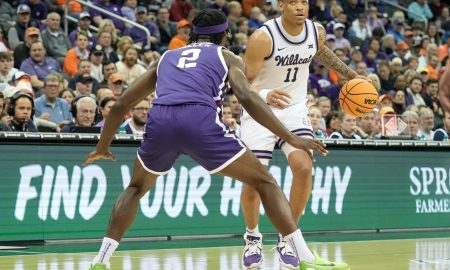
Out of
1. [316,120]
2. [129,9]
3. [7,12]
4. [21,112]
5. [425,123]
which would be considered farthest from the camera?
[129,9]

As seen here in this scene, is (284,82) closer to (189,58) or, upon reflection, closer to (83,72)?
(189,58)

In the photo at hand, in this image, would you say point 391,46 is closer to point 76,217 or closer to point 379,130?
point 379,130

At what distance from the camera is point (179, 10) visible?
22.2m

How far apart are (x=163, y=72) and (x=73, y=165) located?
5.03m

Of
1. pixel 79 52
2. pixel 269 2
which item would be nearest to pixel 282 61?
pixel 79 52

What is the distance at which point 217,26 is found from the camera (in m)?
8.22

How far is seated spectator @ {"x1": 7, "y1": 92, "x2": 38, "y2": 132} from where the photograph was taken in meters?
13.0

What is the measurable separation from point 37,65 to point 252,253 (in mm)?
8490

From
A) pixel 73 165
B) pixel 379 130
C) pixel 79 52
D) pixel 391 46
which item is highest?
pixel 391 46

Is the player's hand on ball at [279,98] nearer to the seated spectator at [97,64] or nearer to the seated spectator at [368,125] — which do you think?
the seated spectator at [368,125]

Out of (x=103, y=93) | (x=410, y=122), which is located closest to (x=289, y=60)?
(x=103, y=93)

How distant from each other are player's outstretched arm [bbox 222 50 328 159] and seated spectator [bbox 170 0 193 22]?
14586 millimetres

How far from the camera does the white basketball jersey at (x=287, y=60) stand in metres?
9.95

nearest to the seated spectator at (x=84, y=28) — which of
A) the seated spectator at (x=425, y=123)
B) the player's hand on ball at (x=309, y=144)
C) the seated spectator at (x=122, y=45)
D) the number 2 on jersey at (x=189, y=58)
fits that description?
the seated spectator at (x=122, y=45)
